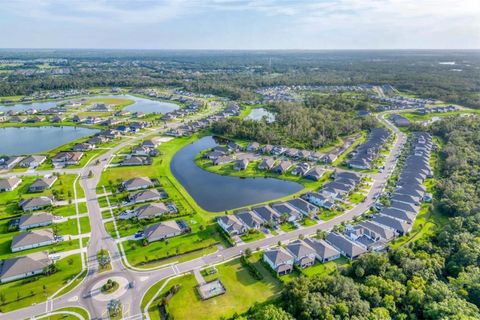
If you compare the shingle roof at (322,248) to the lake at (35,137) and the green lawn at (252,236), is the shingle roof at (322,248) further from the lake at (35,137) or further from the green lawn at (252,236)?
the lake at (35,137)

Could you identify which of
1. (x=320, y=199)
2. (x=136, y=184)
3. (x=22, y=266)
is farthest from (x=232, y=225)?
(x=22, y=266)

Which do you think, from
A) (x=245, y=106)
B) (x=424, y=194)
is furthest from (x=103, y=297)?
(x=245, y=106)

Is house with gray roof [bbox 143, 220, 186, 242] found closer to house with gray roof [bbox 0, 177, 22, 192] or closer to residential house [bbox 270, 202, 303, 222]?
residential house [bbox 270, 202, 303, 222]

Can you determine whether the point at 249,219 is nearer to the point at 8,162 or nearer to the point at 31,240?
the point at 31,240

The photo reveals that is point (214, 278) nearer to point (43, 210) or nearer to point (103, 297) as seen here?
point (103, 297)

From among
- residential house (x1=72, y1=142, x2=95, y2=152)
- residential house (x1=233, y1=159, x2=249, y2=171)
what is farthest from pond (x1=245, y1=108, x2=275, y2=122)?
residential house (x1=72, y1=142, x2=95, y2=152)
